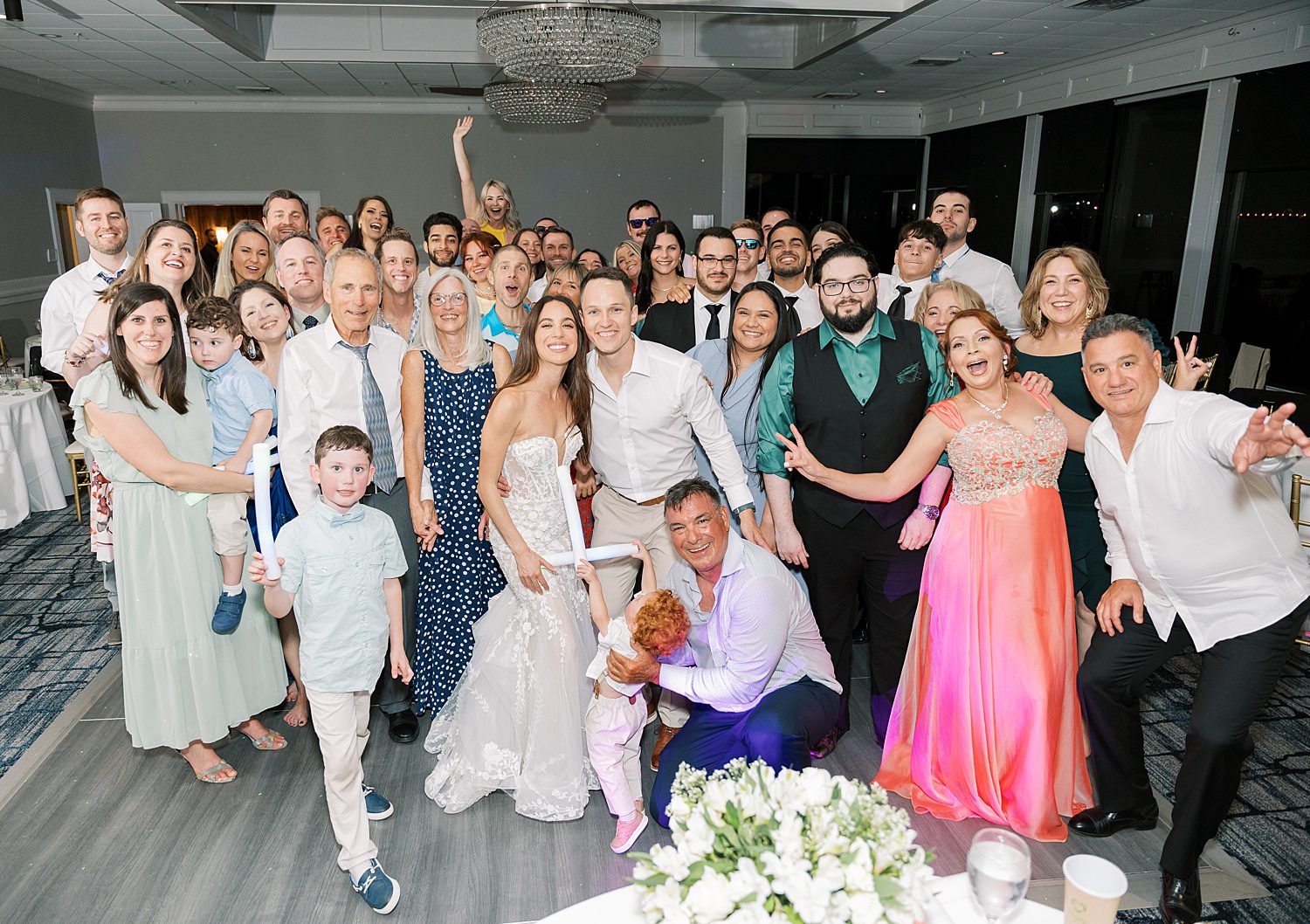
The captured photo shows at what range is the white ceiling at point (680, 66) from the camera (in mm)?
6395

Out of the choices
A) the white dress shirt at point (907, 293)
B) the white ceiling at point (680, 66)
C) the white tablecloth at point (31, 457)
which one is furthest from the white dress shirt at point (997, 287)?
the white tablecloth at point (31, 457)

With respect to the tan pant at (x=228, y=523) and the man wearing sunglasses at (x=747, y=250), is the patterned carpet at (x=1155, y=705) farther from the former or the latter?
the man wearing sunglasses at (x=747, y=250)

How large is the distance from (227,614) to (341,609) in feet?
2.63

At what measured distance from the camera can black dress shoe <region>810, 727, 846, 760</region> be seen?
128 inches

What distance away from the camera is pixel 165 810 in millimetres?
2980

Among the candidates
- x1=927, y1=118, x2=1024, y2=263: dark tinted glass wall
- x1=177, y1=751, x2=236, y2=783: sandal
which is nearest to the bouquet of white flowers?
x1=177, y1=751, x2=236, y2=783: sandal

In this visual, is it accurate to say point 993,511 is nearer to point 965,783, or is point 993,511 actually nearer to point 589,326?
point 965,783

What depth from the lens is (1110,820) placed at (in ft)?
9.15

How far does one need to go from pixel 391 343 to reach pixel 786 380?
1.47 m

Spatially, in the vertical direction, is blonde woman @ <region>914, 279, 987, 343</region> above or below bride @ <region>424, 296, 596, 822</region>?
above

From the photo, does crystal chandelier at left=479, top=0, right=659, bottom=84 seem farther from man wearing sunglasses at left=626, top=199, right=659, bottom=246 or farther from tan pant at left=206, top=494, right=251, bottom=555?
tan pant at left=206, top=494, right=251, bottom=555

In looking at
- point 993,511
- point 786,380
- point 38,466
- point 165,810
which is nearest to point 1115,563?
point 993,511

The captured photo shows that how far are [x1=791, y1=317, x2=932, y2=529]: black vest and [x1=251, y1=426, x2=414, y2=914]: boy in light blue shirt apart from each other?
4.98 feet

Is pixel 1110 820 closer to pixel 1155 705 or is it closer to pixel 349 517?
pixel 1155 705
